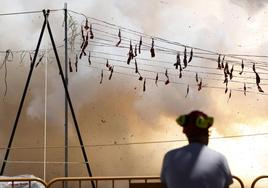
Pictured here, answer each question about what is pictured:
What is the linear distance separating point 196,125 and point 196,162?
30 cm

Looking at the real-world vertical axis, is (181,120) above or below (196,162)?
above

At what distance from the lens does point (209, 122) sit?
4.47 meters

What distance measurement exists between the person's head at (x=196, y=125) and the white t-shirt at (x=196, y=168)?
0.20ft

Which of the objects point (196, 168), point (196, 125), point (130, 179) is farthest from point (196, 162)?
point (130, 179)

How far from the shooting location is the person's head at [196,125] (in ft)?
14.6

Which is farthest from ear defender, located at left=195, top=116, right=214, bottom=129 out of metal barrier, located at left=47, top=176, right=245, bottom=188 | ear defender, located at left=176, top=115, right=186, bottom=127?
metal barrier, located at left=47, top=176, right=245, bottom=188

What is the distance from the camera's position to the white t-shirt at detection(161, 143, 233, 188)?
441 cm

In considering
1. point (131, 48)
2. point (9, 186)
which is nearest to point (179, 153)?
point (9, 186)

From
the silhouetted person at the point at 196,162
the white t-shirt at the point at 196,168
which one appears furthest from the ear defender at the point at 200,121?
the white t-shirt at the point at 196,168

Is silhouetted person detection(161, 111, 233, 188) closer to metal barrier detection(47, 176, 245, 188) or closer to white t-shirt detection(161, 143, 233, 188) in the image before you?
white t-shirt detection(161, 143, 233, 188)

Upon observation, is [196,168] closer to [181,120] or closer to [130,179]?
[181,120]

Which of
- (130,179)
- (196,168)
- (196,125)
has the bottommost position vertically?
(130,179)

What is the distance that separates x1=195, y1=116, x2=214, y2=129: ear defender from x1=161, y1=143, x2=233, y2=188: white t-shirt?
16cm

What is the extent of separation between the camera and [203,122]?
14.6 ft
